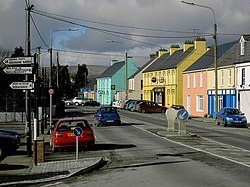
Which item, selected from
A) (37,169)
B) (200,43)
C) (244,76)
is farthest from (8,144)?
(200,43)

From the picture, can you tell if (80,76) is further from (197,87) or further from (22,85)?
(22,85)

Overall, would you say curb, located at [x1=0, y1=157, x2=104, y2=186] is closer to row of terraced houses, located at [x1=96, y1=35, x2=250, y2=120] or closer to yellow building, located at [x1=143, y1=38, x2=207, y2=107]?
row of terraced houses, located at [x1=96, y1=35, x2=250, y2=120]

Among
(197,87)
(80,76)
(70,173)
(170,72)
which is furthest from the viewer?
(80,76)

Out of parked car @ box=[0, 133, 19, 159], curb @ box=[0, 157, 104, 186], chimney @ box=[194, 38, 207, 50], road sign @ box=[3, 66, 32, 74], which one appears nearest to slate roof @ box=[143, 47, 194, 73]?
chimney @ box=[194, 38, 207, 50]

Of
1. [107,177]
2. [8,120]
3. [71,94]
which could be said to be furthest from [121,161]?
[71,94]

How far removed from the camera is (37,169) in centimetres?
1448

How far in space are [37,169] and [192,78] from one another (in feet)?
154

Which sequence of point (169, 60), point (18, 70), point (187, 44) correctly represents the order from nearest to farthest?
point (18, 70), point (187, 44), point (169, 60)

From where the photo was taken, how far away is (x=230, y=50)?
51844 mm

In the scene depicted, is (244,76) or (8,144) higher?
(244,76)

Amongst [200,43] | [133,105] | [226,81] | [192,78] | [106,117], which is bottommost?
[106,117]

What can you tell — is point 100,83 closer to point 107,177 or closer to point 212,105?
point 212,105

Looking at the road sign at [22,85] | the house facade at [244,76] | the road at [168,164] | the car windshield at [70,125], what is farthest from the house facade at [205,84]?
the road sign at [22,85]

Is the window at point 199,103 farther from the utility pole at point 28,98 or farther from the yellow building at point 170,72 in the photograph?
the utility pole at point 28,98
